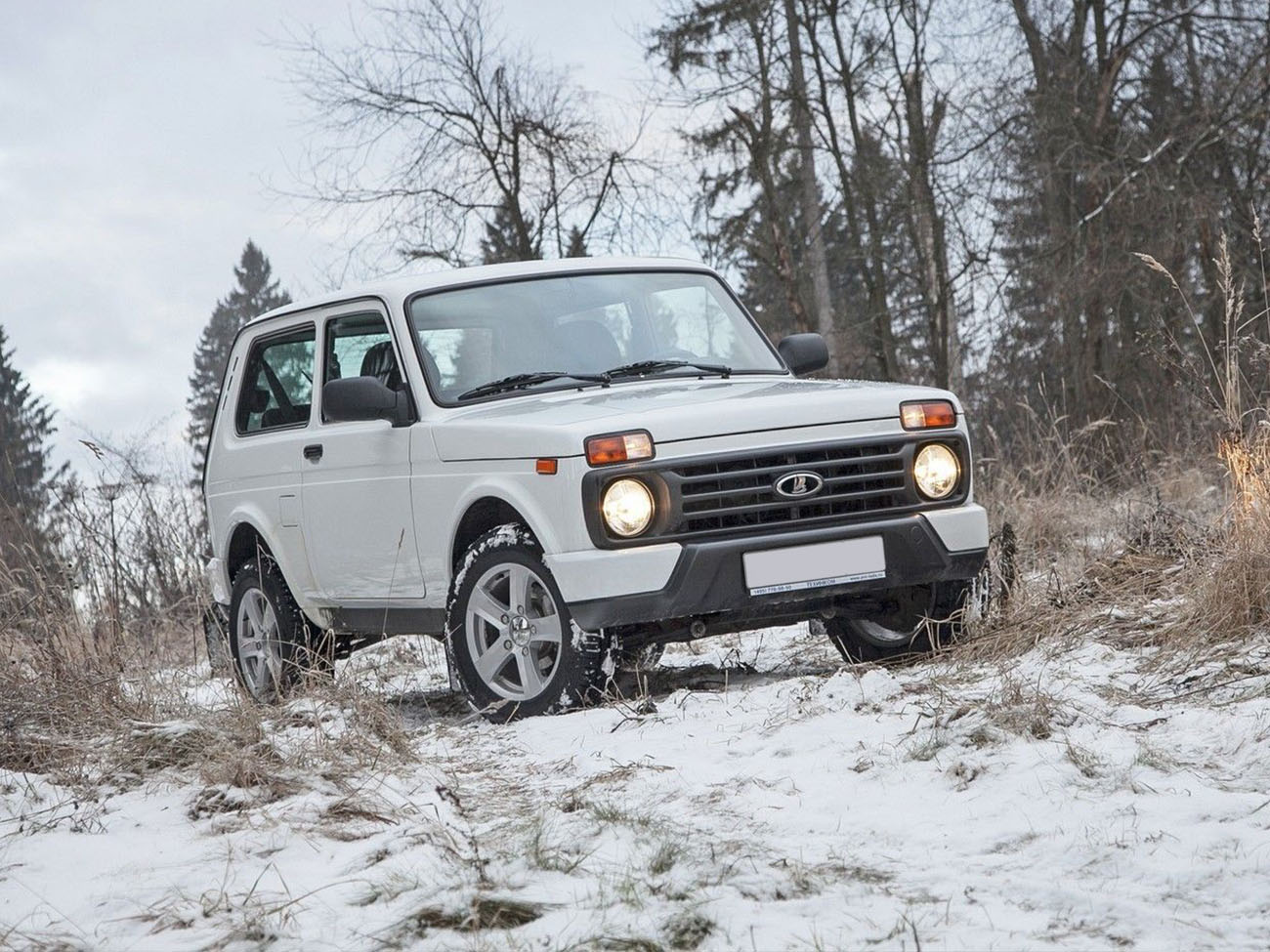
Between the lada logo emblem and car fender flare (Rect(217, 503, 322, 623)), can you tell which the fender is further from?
the lada logo emblem

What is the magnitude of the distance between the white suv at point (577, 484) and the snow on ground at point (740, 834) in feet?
1.49

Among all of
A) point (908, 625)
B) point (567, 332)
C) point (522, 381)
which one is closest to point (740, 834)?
point (908, 625)

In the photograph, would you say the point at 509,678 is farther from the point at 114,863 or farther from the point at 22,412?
the point at 22,412

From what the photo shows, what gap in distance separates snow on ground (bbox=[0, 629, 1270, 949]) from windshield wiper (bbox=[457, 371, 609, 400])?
1.53 metres

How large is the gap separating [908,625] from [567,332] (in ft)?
6.31

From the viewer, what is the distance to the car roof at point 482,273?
6.90 metres

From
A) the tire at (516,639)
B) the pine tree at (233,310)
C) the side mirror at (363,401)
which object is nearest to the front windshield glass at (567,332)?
the side mirror at (363,401)

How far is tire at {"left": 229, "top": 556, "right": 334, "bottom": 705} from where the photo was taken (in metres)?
7.50

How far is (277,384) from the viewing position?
789 centimetres

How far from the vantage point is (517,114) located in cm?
2081

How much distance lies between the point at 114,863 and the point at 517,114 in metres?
17.8

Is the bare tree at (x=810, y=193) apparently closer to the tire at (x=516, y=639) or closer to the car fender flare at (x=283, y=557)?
the car fender flare at (x=283, y=557)

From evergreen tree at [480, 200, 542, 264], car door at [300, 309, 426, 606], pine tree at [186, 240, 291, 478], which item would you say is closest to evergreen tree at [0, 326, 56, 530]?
evergreen tree at [480, 200, 542, 264]

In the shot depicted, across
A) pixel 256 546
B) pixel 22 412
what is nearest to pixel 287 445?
pixel 256 546
